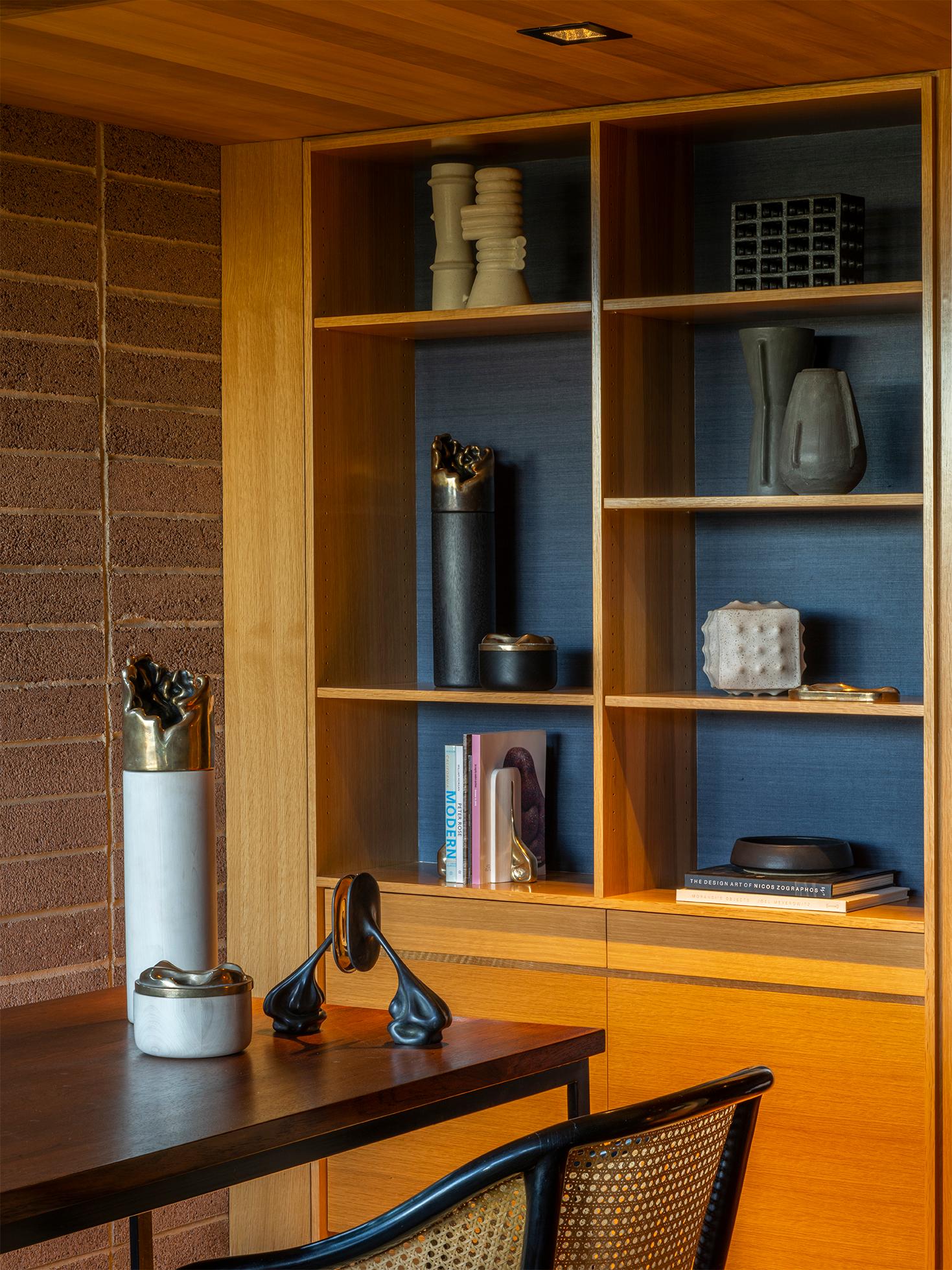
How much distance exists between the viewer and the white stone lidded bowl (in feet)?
7.23

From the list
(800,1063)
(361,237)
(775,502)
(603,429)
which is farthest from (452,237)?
(800,1063)

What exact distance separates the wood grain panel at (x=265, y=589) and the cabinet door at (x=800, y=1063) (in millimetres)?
782

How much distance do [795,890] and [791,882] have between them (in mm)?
17

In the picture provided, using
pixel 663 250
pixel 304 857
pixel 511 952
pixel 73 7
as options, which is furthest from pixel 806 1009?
pixel 73 7

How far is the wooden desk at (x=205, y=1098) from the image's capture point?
1.79 meters

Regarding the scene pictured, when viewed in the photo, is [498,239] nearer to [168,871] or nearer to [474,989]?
[474,989]

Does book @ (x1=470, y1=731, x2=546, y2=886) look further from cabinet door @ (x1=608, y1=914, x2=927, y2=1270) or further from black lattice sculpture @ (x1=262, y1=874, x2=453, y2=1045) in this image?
black lattice sculpture @ (x1=262, y1=874, x2=453, y2=1045)

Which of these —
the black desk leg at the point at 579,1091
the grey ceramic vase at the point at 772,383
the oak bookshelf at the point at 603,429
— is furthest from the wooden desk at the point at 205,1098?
the grey ceramic vase at the point at 772,383

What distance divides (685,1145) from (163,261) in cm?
235

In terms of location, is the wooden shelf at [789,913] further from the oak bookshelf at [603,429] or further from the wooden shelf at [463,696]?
the wooden shelf at [463,696]

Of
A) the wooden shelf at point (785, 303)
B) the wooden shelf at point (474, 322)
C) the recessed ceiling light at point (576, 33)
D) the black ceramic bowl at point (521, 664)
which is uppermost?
the recessed ceiling light at point (576, 33)

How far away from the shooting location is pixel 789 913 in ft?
10.4

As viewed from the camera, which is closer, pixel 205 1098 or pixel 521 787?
pixel 205 1098

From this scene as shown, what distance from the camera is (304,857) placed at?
3633 millimetres
